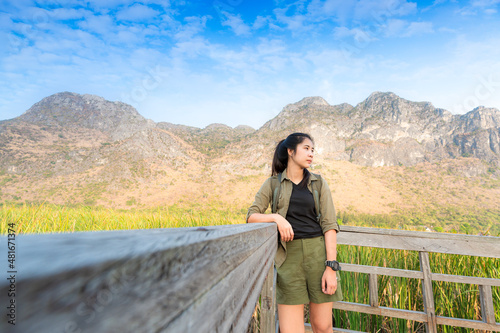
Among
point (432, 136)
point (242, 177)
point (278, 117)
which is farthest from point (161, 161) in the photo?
point (432, 136)

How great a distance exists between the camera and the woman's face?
5.76ft

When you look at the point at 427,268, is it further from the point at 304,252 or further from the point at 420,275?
the point at 304,252

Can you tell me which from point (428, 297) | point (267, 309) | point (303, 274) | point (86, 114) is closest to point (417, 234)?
point (428, 297)

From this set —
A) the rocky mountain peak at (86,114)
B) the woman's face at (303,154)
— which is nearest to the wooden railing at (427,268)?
the woman's face at (303,154)

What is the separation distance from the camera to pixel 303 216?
1.67 meters

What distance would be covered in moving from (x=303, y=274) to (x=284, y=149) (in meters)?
0.85

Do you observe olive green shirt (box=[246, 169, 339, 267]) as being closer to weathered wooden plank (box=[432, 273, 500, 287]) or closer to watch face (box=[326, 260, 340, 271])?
watch face (box=[326, 260, 340, 271])

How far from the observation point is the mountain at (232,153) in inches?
2275

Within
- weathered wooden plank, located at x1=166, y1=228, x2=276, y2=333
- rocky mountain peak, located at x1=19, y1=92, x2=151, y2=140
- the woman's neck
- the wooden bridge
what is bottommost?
weathered wooden plank, located at x1=166, y1=228, x2=276, y2=333

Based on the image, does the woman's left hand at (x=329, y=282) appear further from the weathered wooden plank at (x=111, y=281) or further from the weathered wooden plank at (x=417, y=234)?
the weathered wooden plank at (x=111, y=281)

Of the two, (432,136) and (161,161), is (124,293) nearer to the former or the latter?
(161,161)

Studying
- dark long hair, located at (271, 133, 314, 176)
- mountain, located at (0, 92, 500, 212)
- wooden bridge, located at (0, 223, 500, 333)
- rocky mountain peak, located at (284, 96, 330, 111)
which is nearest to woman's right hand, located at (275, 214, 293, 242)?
dark long hair, located at (271, 133, 314, 176)

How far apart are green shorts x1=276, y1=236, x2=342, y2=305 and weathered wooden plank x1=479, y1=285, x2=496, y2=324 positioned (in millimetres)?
1451

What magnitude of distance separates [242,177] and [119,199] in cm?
2772
